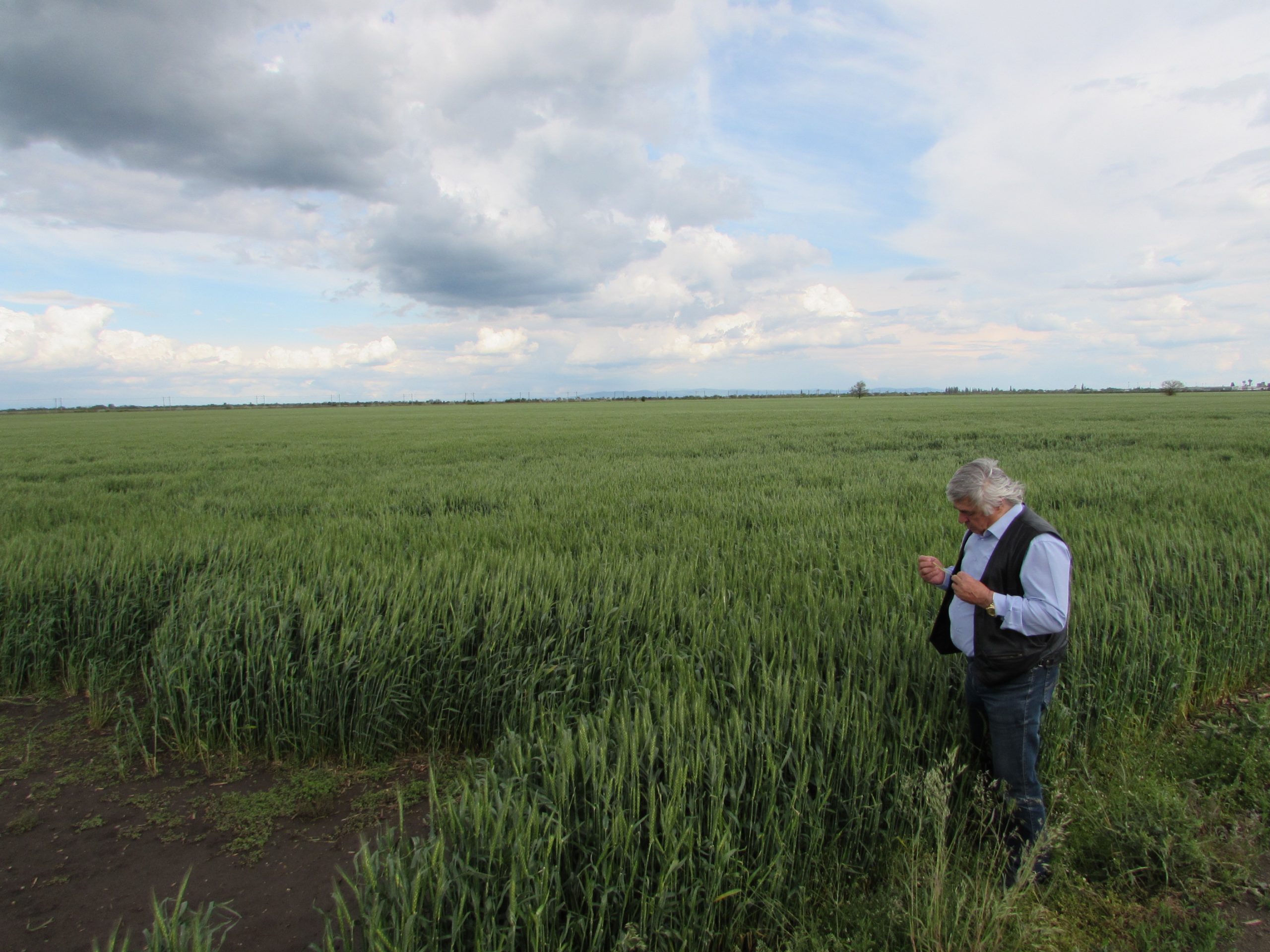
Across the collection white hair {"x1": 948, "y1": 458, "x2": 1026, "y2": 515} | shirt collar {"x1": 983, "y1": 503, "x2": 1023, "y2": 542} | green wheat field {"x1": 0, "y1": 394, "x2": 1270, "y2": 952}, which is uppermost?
white hair {"x1": 948, "y1": 458, "x2": 1026, "y2": 515}

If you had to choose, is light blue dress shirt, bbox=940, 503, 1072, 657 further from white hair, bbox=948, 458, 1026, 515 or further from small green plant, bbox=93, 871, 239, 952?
small green plant, bbox=93, 871, 239, 952

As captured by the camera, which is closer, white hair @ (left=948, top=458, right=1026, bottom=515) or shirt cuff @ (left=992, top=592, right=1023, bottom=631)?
shirt cuff @ (left=992, top=592, right=1023, bottom=631)

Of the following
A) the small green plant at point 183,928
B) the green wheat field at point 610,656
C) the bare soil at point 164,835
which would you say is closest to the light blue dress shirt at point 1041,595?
the green wheat field at point 610,656

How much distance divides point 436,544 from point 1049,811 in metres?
5.45

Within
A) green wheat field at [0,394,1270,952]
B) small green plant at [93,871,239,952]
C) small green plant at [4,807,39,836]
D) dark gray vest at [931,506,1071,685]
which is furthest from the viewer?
small green plant at [4,807,39,836]

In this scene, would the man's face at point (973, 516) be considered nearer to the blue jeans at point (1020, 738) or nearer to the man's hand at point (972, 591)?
the man's hand at point (972, 591)

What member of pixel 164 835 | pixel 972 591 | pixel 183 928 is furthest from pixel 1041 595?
pixel 164 835

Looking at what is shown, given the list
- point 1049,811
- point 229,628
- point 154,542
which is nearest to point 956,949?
point 1049,811

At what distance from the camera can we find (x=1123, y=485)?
31.3 ft

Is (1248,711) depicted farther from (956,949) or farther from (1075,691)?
(956,949)

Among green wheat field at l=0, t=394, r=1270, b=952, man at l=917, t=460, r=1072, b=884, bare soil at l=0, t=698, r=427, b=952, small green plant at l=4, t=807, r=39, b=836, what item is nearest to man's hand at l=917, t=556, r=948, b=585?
man at l=917, t=460, r=1072, b=884

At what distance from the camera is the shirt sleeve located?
8.05 ft

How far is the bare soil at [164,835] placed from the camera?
270 centimetres

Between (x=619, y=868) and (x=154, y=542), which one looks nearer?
(x=619, y=868)
